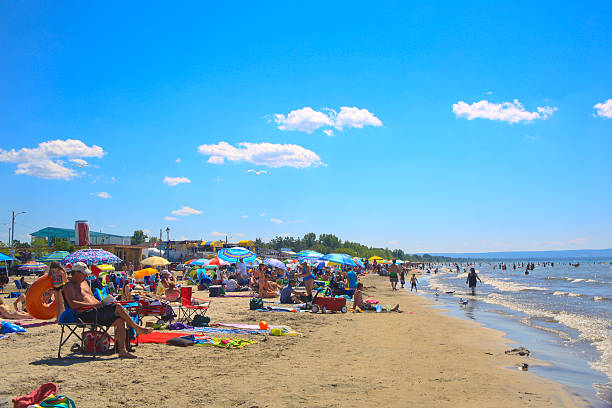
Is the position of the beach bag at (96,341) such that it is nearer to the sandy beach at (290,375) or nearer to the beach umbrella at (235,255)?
the sandy beach at (290,375)

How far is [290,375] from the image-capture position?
5.71 meters

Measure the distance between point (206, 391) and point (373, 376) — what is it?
89.8 inches

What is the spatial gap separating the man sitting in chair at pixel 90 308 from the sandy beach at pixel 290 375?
375 mm

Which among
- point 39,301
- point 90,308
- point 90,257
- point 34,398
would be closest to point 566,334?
point 90,308

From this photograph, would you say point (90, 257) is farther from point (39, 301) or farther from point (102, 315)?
point (102, 315)

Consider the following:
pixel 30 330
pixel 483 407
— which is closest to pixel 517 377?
pixel 483 407

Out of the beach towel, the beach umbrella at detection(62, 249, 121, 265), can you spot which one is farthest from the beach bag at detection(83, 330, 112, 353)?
the beach umbrella at detection(62, 249, 121, 265)

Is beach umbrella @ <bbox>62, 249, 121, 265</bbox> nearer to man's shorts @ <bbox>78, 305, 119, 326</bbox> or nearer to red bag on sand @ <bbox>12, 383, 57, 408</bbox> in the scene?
man's shorts @ <bbox>78, 305, 119, 326</bbox>

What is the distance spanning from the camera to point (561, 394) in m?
5.70

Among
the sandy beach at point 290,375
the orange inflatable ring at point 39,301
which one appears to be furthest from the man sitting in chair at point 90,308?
the orange inflatable ring at point 39,301

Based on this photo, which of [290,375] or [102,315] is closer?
[290,375]

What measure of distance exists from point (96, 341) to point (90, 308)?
0.59 metres

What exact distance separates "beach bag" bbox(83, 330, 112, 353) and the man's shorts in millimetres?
332

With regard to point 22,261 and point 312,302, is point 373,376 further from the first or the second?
point 22,261
